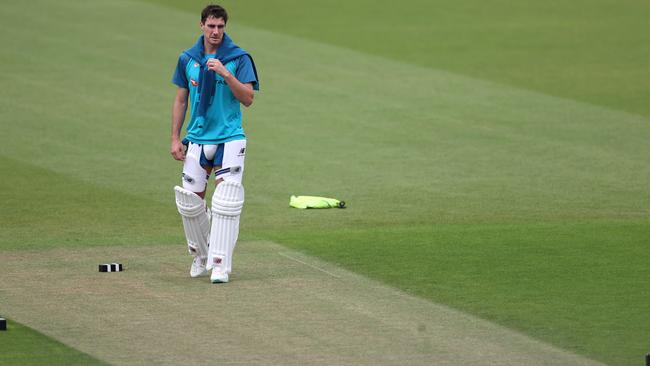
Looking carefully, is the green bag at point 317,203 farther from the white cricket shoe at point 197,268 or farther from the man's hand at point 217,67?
the man's hand at point 217,67

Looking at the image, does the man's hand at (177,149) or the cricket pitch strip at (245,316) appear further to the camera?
the man's hand at (177,149)

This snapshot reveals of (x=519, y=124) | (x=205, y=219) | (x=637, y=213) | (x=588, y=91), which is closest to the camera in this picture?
(x=205, y=219)

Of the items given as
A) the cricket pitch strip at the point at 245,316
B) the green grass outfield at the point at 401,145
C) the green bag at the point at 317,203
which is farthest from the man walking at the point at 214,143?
the green bag at the point at 317,203

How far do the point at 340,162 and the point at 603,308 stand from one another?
7.66m

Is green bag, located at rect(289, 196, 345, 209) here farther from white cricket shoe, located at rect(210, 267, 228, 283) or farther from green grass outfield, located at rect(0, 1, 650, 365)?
white cricket shoe, located at rect(210, 267, 228, 283)

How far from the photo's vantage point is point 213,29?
11273 millimetres

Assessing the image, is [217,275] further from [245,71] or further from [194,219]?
[245,71]

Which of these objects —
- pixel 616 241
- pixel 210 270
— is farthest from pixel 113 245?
pixel 616 241

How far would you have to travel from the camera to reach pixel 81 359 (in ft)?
29.6

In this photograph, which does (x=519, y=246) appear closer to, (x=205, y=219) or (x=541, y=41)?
(x=205, y=219)

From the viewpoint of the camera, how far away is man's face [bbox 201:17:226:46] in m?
11.2

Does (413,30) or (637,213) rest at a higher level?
(413,30)

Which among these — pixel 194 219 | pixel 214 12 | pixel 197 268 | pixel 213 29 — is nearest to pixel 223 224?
pixel 194 219

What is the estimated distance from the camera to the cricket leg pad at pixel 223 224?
11.2 metres
